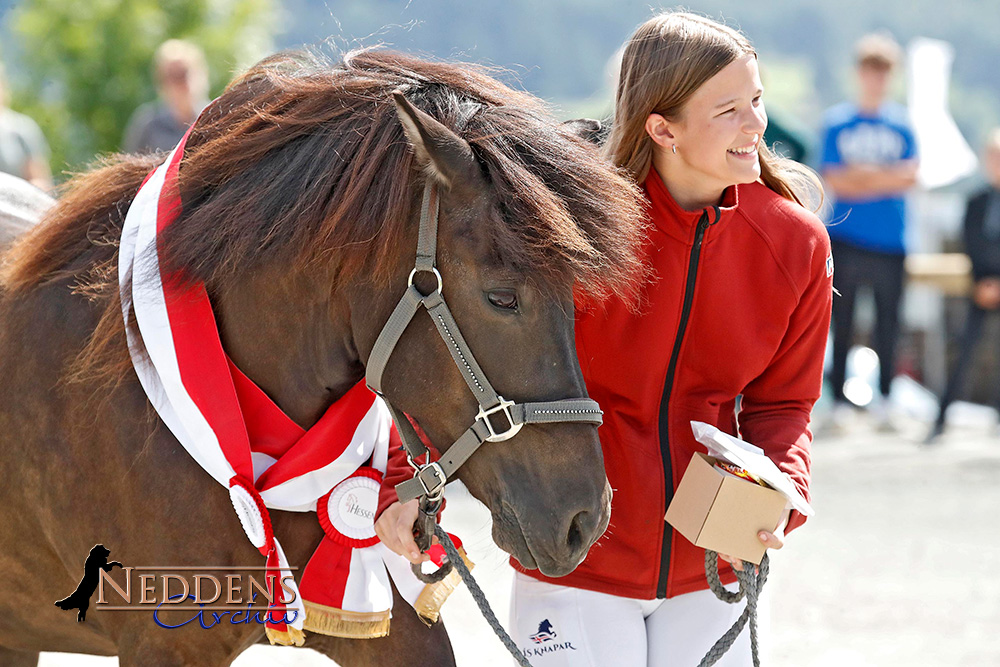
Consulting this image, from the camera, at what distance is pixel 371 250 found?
209 cm

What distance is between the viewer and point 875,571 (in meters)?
5.52

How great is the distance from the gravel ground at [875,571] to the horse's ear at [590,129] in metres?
1.17

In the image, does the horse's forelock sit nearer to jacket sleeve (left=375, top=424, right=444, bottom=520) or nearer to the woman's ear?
the woman's ear

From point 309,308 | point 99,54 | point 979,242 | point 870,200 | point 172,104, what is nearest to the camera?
point 309,308

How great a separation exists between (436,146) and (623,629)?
3.80 ft

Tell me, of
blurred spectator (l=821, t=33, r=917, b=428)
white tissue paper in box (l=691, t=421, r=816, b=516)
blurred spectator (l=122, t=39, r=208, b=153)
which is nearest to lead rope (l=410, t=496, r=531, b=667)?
white tissue paper in box (l=691, t=421, r=816, b=516)

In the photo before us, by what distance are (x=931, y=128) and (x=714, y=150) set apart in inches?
385

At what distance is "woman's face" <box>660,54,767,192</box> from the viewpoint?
2.32 m

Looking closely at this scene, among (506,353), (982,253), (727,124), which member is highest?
(727,124)

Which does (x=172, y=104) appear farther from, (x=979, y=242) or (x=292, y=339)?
(x=979, y=242)

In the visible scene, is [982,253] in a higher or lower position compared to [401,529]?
lower

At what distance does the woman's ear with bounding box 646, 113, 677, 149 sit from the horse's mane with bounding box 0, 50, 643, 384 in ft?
0.87

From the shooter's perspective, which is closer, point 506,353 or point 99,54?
point 506,353

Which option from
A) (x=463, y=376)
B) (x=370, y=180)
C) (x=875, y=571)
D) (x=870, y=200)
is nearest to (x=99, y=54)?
(x=870, y=200)
